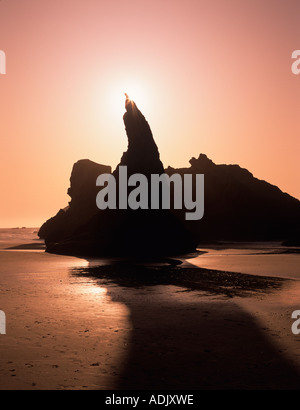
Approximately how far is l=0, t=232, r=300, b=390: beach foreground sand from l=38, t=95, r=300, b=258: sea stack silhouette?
31360mm

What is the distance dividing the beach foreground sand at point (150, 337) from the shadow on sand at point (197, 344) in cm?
3

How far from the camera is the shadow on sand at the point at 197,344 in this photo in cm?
825

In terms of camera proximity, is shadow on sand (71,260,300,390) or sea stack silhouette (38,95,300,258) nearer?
shadow on sand (71,260,300,390)

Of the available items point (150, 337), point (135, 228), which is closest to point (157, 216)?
point (135, 228)

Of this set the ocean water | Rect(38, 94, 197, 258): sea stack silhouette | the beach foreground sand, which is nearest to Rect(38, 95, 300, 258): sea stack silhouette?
Rect(38, 94, 197, 258): sea stack silhouette

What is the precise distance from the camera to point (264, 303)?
17.2 m

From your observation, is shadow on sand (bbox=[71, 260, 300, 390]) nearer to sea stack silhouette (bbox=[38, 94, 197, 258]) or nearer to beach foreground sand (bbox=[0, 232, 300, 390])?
beach foreground sand (bbox=[0, 232, 300, 390])

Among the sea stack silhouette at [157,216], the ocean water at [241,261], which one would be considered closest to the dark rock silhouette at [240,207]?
the sea stack silhouette at [157,216]

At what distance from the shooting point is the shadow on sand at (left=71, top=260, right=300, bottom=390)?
8250 millimetres

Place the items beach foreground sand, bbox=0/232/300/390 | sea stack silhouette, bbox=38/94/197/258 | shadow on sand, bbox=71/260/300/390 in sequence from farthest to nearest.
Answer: sea stack silhouette, bbox=38/94/197/258, beach foreground sand, bbox=0/232/300/390, shadow on sand, bbox=71/260/300/390

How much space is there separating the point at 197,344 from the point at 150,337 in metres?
1.55
